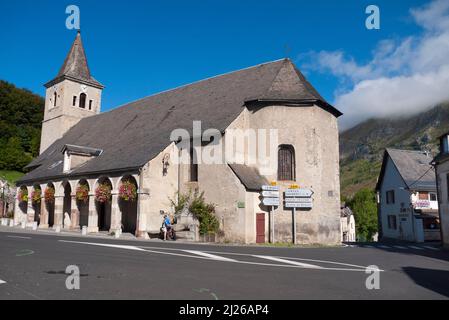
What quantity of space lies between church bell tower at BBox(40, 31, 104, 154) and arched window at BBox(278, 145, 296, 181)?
2676 cm

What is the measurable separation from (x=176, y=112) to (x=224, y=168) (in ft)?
28.7

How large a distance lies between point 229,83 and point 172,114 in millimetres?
4744

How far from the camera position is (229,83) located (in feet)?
91.8

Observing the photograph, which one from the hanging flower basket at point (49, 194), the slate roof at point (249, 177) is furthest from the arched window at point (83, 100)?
the slate roof at point (249, 177)

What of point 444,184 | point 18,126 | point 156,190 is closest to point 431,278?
point 444,184

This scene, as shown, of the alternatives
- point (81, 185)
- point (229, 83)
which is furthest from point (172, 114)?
point (81, 185)

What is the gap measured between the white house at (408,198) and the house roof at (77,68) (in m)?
31.7

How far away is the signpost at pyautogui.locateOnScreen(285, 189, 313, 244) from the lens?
21.6 meters

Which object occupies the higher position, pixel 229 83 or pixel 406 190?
pixel 229 83

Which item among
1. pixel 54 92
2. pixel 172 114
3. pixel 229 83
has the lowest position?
pixel 172 114

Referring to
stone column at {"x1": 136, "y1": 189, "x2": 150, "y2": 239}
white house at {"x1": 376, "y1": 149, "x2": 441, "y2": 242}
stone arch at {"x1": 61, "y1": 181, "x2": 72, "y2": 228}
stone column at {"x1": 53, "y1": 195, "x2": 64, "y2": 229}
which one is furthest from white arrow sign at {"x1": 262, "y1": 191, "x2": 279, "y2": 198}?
white house at {"x1": 376, "y1": 149, "x2": 441, "y2": 242}

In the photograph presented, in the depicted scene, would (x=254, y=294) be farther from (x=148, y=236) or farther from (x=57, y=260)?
(x=148, y=236)

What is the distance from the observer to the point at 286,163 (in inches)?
901

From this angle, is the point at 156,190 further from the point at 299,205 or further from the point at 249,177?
the point at 299,205
